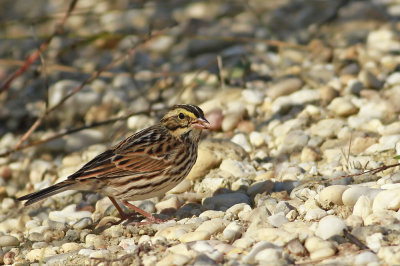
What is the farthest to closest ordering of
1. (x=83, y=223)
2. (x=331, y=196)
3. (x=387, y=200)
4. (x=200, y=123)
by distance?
1. (x=200, y=123)
2. (x=83, y=223)
3. (x=331, y=196)
4. (x=387, y=200)

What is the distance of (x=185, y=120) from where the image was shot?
6336mm

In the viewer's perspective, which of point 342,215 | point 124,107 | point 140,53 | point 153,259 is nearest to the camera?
point 153,259

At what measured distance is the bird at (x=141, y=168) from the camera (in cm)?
589

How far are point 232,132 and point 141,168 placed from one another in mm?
1867

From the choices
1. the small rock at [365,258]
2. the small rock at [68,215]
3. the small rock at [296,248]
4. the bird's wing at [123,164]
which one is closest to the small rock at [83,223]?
the small rock at [68,215]

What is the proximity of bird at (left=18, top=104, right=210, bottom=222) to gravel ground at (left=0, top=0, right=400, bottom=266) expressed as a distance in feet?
0.98

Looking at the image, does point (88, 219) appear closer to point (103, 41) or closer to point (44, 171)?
point (44, 171)

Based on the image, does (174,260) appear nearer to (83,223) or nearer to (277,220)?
(277,220)

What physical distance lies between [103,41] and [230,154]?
4.21m

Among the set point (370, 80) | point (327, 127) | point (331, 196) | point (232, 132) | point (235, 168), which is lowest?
point (232, 132)

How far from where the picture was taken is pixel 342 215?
16.6 ft

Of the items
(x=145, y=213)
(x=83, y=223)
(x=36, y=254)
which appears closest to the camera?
(x=36, y=254)

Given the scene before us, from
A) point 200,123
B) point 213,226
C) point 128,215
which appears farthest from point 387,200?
point 128,215

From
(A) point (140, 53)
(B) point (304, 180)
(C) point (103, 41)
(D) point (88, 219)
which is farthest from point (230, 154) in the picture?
(C) point (103, 41)
